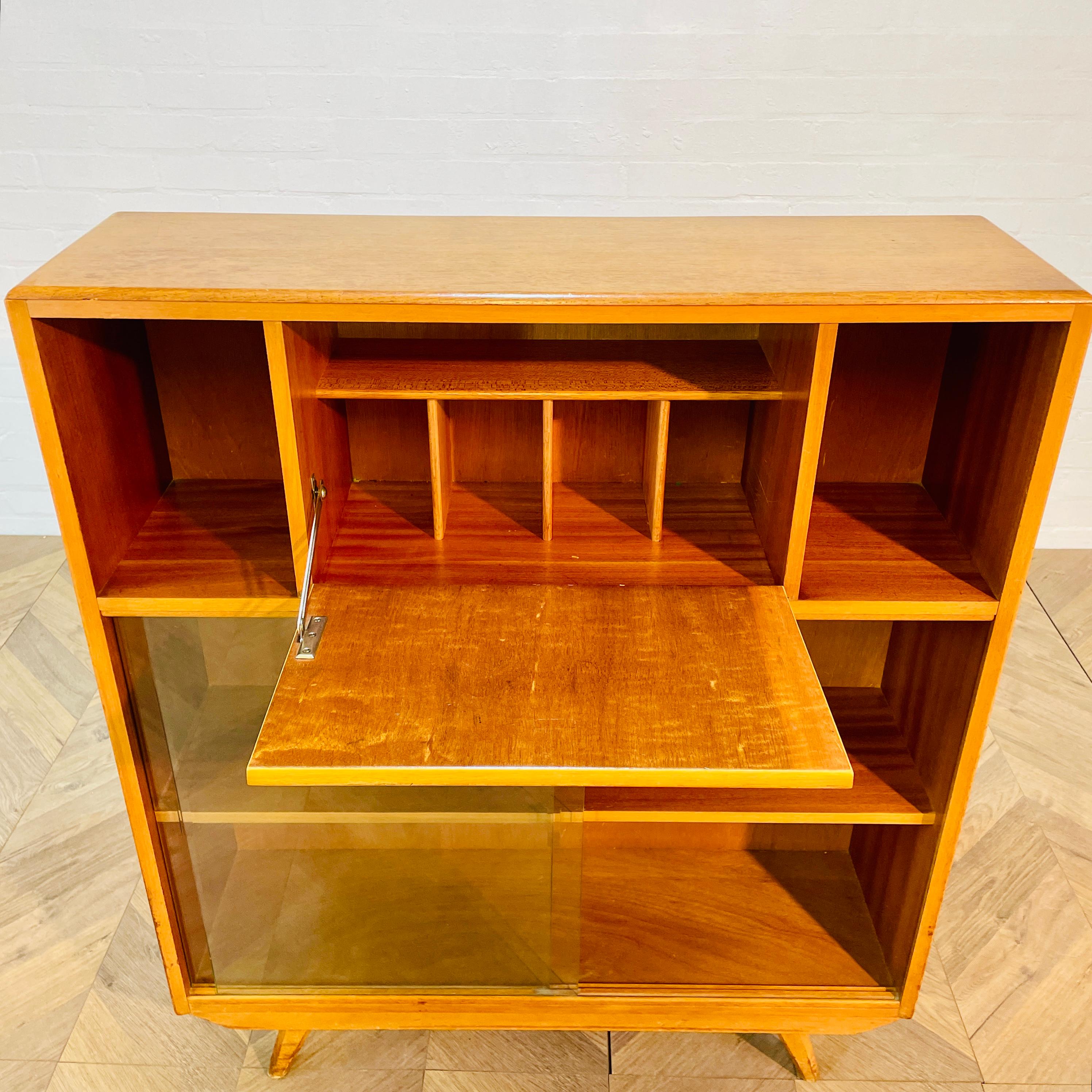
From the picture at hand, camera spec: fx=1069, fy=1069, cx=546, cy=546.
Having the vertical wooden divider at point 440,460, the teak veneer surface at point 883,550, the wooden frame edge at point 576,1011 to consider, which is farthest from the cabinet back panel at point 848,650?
the vertical wooden divider at point 440,460

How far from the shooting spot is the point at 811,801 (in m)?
1.73

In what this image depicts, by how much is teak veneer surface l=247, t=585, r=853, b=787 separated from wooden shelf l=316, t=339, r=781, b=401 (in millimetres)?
276

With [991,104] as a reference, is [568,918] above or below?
below

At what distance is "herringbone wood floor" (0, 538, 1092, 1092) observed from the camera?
1900mm

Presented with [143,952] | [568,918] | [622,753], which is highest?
[622,753]

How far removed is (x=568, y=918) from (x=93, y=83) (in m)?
2.49

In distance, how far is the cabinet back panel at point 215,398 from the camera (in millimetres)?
1650

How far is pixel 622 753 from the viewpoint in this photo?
1.22 metres

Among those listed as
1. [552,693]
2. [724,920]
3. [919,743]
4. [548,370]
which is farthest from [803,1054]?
[548,370]

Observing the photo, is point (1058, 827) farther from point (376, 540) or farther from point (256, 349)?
point (256, 349)

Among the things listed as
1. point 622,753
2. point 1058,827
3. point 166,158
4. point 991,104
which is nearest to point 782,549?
point 622,753

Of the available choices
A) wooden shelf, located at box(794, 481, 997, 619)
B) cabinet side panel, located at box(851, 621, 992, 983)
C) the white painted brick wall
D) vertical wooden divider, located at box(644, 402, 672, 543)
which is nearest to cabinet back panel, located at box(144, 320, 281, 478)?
vertical wooden divider, located at box(644, 402, 672, 543)

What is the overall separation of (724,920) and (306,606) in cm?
105

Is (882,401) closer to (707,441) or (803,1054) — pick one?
(707,441)
